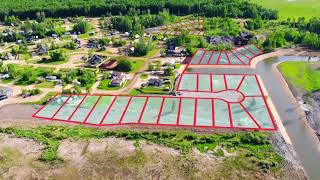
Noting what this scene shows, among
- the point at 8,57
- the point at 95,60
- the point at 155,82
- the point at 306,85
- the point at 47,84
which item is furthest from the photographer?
the point at 8,57

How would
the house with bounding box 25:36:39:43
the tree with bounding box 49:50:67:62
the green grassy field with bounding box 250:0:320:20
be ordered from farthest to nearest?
the green grassy field with bounding box 250:0:320:20
the house with bounding box 25:36:39:43
the tree with bounding box 49:50:67:62

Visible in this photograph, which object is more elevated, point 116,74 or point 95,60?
point 95,60

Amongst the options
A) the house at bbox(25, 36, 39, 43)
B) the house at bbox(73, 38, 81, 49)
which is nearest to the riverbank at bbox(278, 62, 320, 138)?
the house at bbox(73, 38, 81, 49)

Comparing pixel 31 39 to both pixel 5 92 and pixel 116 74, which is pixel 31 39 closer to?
pixel 5 92

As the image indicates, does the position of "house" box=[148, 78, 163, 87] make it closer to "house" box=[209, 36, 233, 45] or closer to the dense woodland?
"house" box=[209, 36, 233, 45]

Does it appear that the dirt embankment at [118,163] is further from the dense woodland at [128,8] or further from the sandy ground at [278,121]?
the dense woodland at [128,8]

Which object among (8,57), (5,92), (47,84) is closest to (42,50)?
(8,57)

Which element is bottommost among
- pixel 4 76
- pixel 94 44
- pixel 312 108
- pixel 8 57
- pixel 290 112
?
pixel 290 112

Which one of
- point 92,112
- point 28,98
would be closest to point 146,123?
point 92,112
